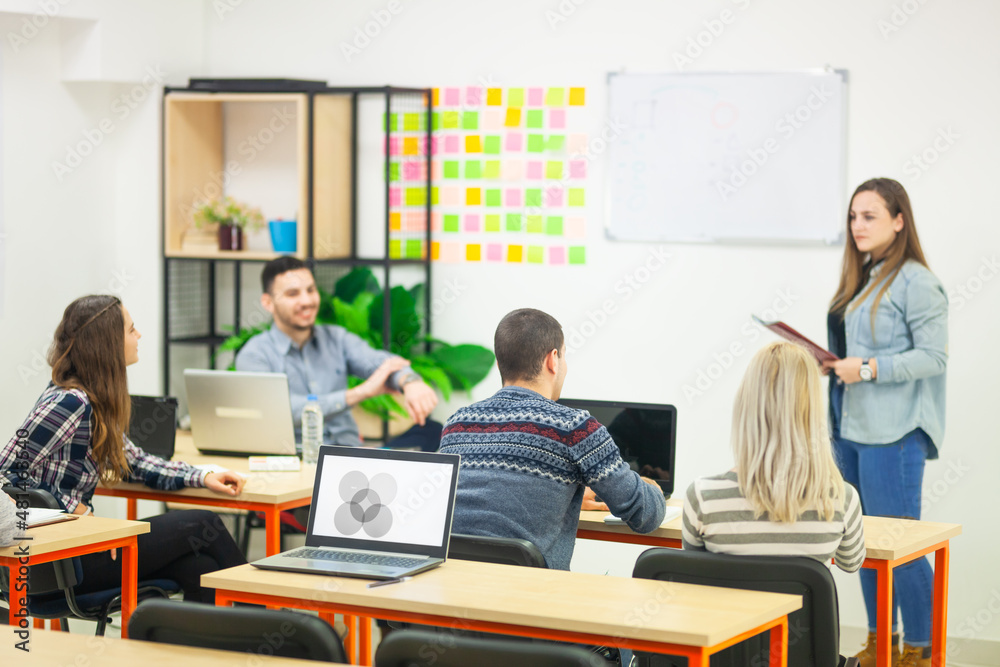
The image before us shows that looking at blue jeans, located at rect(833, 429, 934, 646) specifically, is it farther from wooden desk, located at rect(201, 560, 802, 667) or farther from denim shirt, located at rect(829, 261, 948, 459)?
wooden desk, located at rect(201, 560, 802, 667)

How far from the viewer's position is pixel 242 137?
539cm

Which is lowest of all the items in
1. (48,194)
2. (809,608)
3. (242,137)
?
(809,608)

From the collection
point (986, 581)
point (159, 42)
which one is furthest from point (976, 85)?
point (159, 42)

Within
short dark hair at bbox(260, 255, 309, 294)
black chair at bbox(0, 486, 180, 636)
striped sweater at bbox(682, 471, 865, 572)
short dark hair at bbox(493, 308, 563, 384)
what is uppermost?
short dark hair at bbox(260, 255, 309, 294)

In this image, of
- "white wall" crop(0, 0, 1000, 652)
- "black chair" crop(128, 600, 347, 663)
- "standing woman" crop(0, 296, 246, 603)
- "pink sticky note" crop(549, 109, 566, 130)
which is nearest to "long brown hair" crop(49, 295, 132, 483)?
"standing woman" crop(0, 296, 246, 603)

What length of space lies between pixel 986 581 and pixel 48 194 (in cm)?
419

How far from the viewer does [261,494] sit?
3309 millimetres

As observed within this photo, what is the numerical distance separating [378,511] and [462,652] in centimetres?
81

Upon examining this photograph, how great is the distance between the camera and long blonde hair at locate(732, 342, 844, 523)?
2.37m

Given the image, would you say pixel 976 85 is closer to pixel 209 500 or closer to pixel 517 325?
pixel 517 325

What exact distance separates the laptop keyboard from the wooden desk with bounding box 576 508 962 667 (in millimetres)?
793

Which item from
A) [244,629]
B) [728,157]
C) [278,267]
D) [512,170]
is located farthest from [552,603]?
[512,170]

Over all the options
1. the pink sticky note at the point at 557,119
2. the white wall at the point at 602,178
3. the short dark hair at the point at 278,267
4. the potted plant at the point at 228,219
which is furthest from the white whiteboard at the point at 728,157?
the potted plant at the point at 228,219

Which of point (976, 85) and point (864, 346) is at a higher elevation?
point (976, 85)
